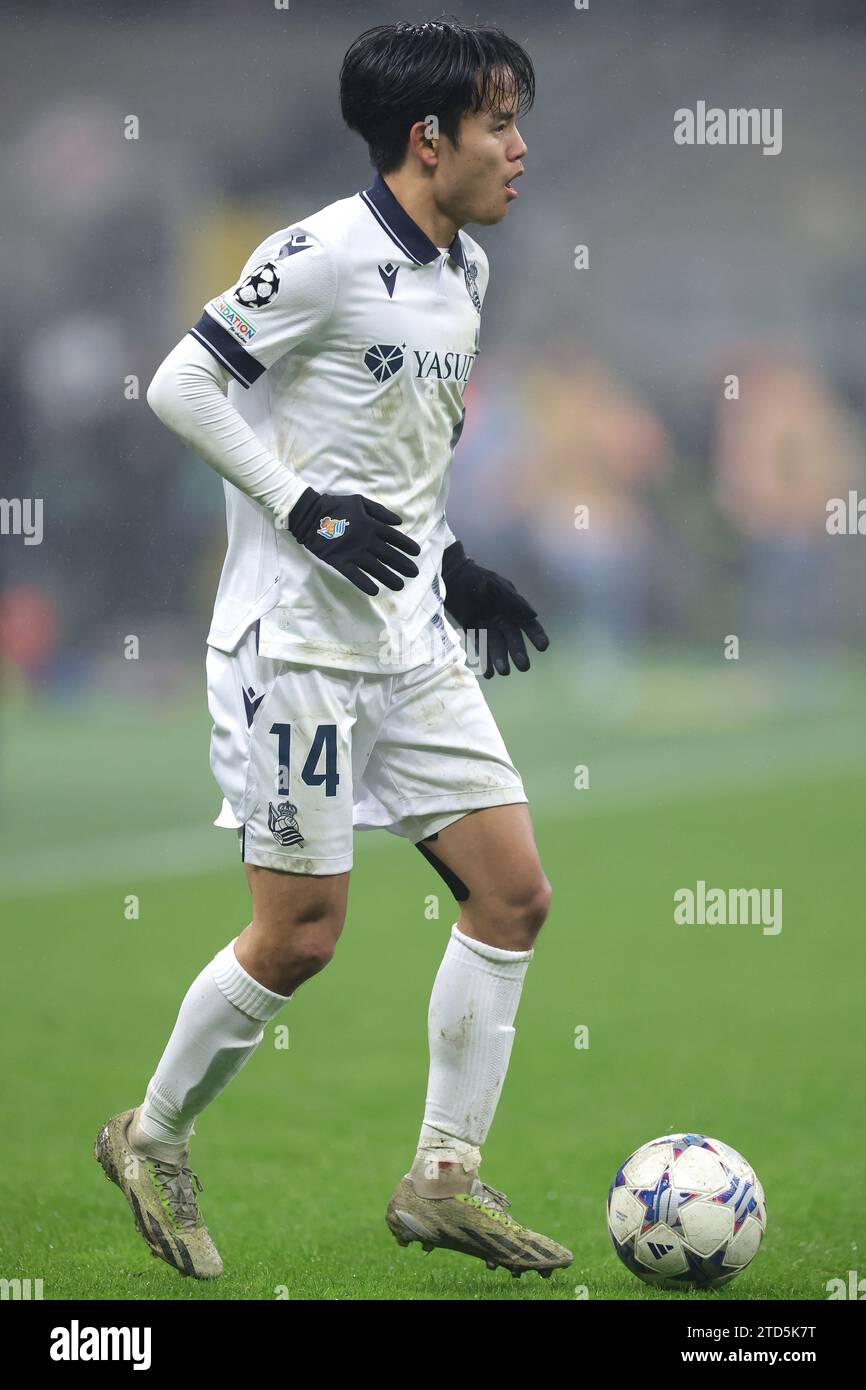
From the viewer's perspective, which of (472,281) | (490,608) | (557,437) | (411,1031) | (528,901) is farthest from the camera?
(557,437)

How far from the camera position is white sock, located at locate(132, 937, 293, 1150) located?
3.10 m

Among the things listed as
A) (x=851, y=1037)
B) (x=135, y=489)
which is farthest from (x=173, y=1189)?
(x=135, y=489)

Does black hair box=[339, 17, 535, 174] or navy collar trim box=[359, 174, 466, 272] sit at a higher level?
black hair box=[339, 17, 535, 174]

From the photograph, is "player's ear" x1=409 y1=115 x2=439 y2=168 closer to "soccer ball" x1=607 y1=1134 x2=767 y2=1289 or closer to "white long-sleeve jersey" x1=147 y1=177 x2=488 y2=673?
"white long-sleeve jersey" x1=147 y1=177 x2=488 y2=673

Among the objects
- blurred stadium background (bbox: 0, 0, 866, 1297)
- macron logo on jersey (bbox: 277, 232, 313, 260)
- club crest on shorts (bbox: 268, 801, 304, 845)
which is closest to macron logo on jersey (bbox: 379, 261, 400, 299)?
macron logo on jersey (bbox: 277, 232, 313, 260)

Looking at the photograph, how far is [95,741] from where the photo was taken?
41.6ft

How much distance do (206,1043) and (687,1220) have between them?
0.88 metres

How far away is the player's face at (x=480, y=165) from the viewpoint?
312cm

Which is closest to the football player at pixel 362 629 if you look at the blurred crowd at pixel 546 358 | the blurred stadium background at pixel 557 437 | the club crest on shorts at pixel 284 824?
the club crest on shorts at pixel 284 824

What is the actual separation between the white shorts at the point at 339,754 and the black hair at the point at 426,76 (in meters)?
0.93

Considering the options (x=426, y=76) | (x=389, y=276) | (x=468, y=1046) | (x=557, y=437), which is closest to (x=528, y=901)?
(x=468, y=1046)

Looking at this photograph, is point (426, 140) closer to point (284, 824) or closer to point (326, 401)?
point (326, 401)

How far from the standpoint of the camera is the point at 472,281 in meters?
3.30

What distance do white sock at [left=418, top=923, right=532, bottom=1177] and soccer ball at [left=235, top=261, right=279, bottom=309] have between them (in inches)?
44.8
